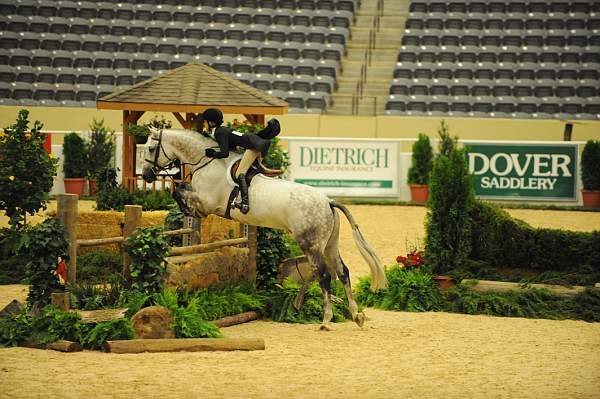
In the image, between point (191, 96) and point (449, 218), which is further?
point (191, 96)

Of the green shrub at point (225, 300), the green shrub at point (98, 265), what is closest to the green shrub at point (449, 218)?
the green shrub at point (225, 300)

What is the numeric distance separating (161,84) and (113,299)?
8124 millimetres

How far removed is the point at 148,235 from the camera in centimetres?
990

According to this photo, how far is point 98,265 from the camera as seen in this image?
543 inches

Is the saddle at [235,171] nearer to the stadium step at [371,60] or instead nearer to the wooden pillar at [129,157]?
the wooden pillar at [129,157]

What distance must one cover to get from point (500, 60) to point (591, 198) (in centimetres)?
759

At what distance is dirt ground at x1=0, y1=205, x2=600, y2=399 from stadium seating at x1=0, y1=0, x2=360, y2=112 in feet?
58.4

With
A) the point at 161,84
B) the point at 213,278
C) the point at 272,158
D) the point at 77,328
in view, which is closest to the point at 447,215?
the point at 272,158

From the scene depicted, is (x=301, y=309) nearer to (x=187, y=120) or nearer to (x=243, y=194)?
(x=243, y=194)

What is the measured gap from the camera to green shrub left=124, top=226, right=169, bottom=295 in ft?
32.4

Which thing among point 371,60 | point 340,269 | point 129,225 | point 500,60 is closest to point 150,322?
point 129,225

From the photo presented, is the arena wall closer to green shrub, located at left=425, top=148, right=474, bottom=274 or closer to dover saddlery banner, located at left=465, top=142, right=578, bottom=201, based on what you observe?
dover saddlery banner, located at left=465, top=142, right=578, bottom=201

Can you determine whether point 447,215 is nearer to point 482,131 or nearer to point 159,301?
point 159,301

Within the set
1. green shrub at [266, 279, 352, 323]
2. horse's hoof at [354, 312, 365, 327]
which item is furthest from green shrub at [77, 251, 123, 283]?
horse's hoof at [354, 312, 365, 327]
